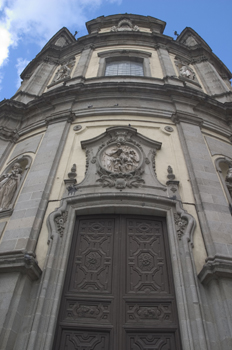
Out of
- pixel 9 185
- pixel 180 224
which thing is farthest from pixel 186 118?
pixel 9 185

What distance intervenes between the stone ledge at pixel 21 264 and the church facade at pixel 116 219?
0.02m

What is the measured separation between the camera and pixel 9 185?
8812 millimetres

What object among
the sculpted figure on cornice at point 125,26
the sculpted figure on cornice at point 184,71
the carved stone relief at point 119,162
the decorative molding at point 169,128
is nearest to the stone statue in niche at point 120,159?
the carved stone relief at point 119,162

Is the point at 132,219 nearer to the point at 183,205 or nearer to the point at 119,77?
the point at 183,205

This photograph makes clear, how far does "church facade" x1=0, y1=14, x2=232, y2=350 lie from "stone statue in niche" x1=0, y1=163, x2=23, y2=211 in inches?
1.8

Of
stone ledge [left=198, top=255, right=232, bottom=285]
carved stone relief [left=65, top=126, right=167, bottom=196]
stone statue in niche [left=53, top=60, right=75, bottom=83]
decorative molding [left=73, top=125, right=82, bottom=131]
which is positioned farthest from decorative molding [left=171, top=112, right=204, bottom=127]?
stone statue in niche [left=53, top=60, right=75, bottom=83]

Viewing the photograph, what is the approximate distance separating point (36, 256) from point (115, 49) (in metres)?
13.8

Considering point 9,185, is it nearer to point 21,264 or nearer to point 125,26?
point 21,264

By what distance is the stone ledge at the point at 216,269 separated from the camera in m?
5.73

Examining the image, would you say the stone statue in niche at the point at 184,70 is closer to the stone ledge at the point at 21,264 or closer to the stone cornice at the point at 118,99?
the stone cornice at the point at 118,99

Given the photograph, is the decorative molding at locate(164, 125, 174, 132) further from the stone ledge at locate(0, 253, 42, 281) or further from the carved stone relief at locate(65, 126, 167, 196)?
the stone ledge at locate(0, 253, 42, 281)

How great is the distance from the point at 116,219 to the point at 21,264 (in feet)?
9.54

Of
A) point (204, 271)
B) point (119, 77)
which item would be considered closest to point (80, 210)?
point (204, 271)

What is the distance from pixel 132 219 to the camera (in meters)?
7.77
